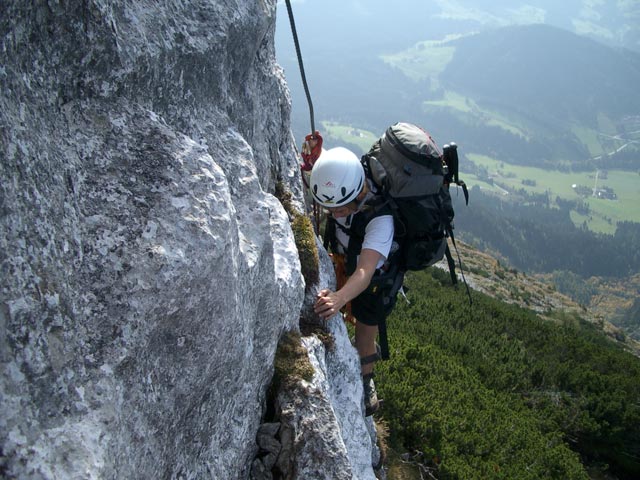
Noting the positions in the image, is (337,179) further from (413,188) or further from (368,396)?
(368,396)

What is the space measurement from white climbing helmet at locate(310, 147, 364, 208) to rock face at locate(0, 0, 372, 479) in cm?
112

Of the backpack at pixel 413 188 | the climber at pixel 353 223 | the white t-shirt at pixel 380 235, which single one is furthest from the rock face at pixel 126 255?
the backpack at pixel 413 188

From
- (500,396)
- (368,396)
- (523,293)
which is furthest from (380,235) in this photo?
(523,293)

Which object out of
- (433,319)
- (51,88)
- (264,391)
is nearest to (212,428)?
(264,391)

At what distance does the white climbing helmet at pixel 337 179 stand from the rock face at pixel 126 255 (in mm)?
1123

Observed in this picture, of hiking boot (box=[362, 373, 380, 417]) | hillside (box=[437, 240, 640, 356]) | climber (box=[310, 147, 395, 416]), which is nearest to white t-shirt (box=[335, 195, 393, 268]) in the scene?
climber (box=[310, 147, 395, 416])

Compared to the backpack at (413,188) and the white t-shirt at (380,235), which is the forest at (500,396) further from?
the white t-shirt at (380,235)

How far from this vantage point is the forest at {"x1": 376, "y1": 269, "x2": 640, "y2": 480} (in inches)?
439

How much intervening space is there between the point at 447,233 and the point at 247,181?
3186mm

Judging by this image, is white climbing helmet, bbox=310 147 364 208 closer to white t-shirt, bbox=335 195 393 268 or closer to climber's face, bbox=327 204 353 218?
climber's face, bbox=327 204 353 218

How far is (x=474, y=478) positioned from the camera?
10.3 metres

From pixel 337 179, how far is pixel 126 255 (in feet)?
10.3

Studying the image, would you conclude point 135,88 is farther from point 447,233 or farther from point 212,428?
point 447,233

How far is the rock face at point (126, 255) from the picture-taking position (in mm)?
2838
